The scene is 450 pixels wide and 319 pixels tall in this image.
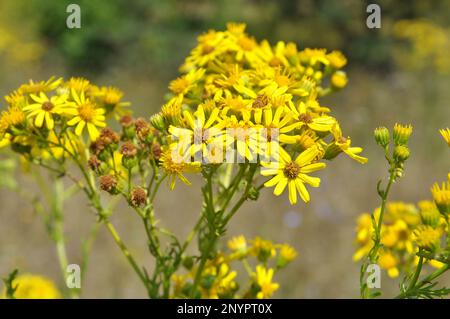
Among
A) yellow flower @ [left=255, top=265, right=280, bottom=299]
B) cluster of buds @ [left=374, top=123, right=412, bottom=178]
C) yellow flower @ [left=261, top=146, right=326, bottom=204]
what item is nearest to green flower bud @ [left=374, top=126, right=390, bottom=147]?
cluster of buds @ [left=374, top=123, right=412, bottom=178]

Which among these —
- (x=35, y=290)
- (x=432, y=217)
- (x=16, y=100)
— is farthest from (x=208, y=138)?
(x=35, y=290)

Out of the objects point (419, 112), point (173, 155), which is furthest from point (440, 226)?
point (419, 112)

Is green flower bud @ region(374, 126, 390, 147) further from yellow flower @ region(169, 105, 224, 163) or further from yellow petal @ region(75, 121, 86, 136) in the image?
yellow petal @ region(75, 121, 86, 136)

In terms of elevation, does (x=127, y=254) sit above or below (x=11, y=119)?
below

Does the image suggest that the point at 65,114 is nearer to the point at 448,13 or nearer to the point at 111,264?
the point at 111,264

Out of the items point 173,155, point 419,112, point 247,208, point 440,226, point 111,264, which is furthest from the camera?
point 419,112

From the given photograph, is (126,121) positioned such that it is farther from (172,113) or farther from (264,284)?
(264,284)
